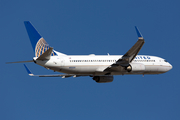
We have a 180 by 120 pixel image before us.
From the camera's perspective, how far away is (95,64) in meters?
45.6

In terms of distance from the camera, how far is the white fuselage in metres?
43.0

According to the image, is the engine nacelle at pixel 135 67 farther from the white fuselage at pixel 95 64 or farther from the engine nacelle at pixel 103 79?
the engine nacelle at pixel 103 79

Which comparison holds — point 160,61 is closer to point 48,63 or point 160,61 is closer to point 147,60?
point 147,60

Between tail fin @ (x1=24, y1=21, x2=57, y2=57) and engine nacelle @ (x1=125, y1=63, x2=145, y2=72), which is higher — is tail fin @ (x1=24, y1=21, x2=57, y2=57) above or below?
above

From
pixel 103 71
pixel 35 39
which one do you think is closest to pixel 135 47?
pixel 103 71

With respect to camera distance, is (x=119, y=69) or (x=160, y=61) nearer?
(x=119, y=69)

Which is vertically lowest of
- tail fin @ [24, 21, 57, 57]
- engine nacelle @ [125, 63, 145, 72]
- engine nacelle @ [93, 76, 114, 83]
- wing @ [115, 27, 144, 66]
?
engine nacelle @ [93, 76, 114, 83]

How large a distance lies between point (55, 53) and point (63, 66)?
2.58 metres

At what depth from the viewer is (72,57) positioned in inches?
1750

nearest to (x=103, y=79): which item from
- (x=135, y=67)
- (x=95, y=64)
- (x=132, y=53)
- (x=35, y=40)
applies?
(x=95, y=64)

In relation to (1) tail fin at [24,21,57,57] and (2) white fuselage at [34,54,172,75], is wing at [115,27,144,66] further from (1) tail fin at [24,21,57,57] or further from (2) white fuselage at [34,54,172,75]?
(1) tail fin at [24,21,57,57]

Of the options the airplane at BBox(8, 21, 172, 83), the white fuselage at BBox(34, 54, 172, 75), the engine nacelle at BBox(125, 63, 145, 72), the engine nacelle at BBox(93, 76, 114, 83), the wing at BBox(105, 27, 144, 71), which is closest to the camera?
the wing at BBox(105, 27, 144, 71)

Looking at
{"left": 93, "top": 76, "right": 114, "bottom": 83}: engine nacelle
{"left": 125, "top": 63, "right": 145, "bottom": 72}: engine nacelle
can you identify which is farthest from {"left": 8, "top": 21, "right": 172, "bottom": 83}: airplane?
{"left": 93, "top": 76, "right": 114, "bottom": 83}: engine nacelle

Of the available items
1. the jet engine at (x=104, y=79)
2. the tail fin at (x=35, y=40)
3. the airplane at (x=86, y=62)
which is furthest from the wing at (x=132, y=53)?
the tail fin at (x=35, y=40)
